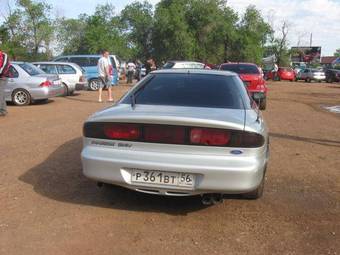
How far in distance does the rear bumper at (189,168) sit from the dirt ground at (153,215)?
14.7 inches

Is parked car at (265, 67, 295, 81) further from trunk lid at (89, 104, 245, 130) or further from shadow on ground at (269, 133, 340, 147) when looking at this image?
trunk lid at (89, 104, 245, 130)

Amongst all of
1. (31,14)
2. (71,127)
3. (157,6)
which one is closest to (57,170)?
(71,127)

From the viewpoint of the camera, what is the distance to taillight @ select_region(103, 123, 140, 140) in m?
4.83

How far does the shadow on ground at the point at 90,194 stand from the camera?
534cm

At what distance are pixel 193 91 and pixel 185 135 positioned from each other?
1104mm

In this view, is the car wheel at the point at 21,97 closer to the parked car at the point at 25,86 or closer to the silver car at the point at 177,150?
the parked car at the point at 25,86

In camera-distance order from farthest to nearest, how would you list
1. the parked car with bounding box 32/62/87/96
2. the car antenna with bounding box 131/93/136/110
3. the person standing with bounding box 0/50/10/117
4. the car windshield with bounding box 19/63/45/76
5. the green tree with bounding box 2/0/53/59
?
the green tree with bounding box 2/0/53/59 → the parked car with bounding box 32/62/87/96 → the car windshield with bounding box 19/63/45/76 → the person standing with bounding box 0/50/10/117 → the car antenna with bounding box 131/93/136/110

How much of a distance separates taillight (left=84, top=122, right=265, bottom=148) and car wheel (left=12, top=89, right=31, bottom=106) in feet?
38.6

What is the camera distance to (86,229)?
183 inches

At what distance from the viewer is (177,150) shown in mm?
4723

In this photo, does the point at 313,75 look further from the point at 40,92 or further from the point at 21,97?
the point at 21,97

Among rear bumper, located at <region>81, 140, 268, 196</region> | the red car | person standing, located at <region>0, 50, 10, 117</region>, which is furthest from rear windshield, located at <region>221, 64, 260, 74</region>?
rear bumper, located at <region>81, 140, 268, 196</region>

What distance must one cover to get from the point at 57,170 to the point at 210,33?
49087 millimetres

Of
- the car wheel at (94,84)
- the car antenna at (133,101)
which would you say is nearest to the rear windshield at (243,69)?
the car wheel at (94,84)
